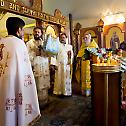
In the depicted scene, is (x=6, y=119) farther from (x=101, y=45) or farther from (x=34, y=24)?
(x=101, y=45)

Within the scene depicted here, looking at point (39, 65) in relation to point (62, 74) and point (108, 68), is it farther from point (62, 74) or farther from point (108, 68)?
point (108, 68)

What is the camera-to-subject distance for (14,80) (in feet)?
5.41

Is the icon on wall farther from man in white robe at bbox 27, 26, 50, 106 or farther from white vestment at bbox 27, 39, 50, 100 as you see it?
white vestment at bbox 27, 39, 50, 100

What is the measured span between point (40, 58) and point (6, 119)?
56.9 inches

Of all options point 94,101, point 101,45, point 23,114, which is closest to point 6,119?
point 23,114

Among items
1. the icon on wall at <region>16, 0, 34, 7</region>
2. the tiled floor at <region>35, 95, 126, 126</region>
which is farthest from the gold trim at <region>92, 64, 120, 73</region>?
the icon on wall at <region>16, 0, 34, 7</region>

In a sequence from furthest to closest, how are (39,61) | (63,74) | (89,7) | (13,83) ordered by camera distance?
1. (89,7)
2. (63,74)
3. (39,61)
4. (13,83)

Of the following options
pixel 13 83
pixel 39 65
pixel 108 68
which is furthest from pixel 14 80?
pixel 39 65

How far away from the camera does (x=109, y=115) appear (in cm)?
221

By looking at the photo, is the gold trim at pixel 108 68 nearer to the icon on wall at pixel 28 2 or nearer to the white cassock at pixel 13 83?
the white cassock at pixel 13 83

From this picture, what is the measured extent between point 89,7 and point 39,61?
330 cm

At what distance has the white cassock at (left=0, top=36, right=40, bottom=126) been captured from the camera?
163 centimetres

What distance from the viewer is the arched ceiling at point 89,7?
5339mm

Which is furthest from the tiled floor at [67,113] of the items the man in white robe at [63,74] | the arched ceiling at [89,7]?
the arched ceiling at [89,7]
